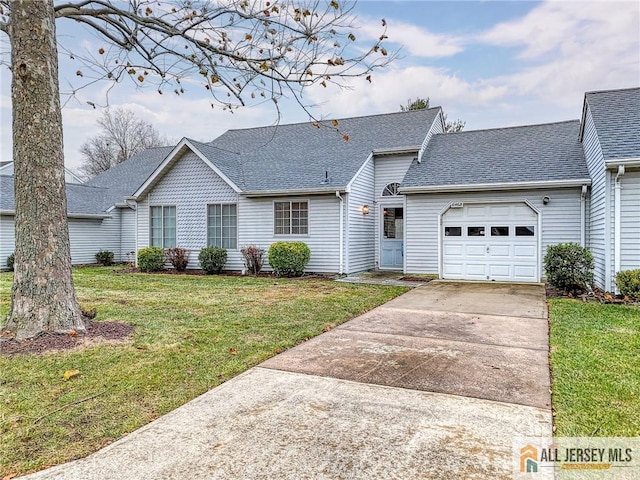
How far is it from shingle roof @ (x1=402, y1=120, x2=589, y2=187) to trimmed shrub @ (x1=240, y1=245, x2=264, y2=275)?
205 inches

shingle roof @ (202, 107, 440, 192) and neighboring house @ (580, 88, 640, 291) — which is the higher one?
shingle roof @ (202, 107, 440, 192)

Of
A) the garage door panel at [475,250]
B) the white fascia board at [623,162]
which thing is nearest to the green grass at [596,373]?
the white fascia board at [623,162]

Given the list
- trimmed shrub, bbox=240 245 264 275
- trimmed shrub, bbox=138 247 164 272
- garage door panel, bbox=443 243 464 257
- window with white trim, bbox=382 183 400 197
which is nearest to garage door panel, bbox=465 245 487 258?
garage door panel, bbox=443 243 464 257

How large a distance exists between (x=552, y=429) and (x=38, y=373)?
462 centimetres

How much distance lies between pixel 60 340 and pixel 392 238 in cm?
1099

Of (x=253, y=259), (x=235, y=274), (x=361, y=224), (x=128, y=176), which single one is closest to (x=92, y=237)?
(x=128, y=176)

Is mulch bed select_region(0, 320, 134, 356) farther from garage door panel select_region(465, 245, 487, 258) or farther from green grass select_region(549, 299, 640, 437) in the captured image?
garage door panel select_region(465, 245, 487, 258)

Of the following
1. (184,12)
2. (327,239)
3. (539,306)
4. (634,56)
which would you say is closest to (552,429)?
(539,306)

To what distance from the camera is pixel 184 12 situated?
6246mm

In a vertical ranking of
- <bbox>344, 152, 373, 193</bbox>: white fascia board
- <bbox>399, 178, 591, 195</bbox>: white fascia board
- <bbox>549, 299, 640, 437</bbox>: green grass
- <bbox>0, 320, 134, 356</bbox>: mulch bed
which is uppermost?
<bbox>344, 152, 373, 193</bbox>: white fascia board

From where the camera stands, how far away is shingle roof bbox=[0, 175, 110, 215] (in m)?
16.0

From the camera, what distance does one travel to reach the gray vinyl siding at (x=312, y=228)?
12930mm

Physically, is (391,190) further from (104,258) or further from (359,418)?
(104,258)

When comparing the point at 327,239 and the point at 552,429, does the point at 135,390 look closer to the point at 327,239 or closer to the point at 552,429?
the point at 552,429
